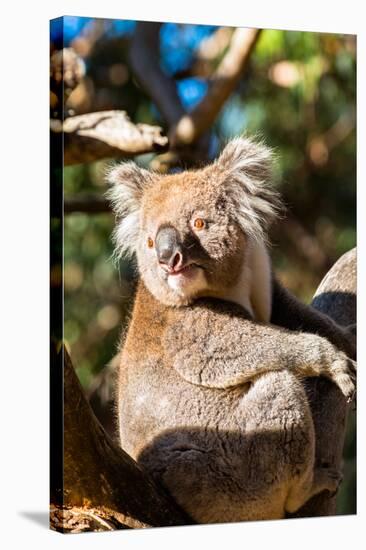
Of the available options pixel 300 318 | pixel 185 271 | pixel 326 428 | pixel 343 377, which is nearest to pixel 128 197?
pixel 185 271

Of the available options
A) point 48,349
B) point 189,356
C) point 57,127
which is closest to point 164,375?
point 189,356

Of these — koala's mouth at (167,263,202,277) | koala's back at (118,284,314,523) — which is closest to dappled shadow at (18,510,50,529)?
koala's back at (118,284,314,523)

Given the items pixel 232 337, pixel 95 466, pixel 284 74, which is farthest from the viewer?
pixel 284 74

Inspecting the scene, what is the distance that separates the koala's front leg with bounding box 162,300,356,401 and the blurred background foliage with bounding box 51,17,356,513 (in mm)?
739

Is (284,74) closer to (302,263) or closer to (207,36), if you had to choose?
(207,36)

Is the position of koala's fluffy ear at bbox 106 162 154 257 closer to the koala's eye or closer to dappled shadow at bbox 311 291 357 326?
the koala's eye

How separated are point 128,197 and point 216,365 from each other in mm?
1152

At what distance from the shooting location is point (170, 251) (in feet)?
18.5

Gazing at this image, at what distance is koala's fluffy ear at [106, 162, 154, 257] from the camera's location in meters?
6.07

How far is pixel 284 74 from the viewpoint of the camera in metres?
7.00

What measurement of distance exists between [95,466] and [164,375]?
2.42 feet

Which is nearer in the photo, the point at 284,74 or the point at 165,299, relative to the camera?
the point at 165,299

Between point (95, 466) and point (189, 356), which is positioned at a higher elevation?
point (189, 356)

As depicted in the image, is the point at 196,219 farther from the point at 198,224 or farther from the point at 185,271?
the point at 185,271
